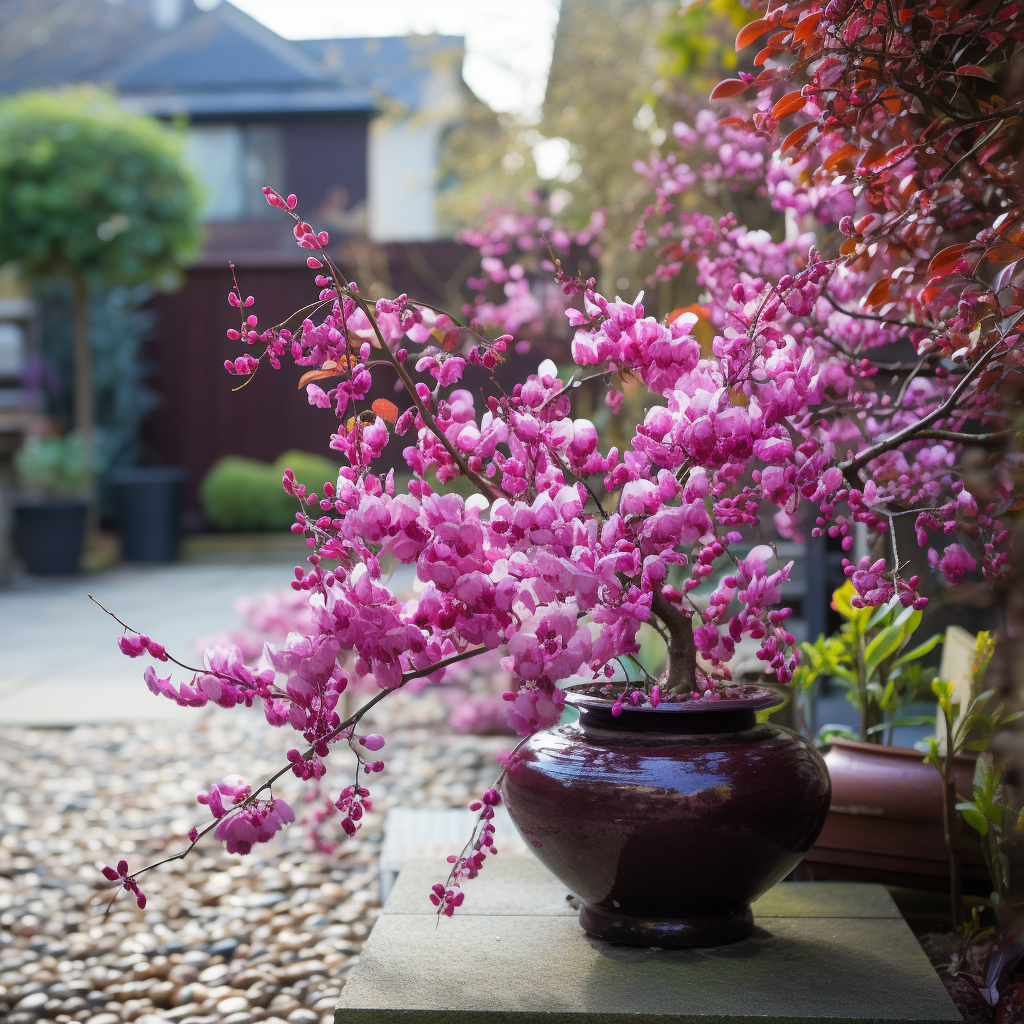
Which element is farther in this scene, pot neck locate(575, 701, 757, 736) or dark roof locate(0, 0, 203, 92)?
dark roof locate(0, 0, 203, 92)

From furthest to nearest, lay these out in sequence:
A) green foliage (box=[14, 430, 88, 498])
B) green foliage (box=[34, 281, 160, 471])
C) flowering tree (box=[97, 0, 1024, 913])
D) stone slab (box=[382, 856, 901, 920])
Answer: green foliage (box=[34, 281, 160, 471]) < green foliage (box=[14, 430, 88, 498]) < stone slab (box=[382, 856, 901, 920]) < flowering tree (box=[97, 0, 1024, 913])

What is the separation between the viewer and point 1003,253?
1224 millimetres

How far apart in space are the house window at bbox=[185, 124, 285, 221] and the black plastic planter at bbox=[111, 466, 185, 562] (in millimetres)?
8495

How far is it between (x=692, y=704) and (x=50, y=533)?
7.50 m

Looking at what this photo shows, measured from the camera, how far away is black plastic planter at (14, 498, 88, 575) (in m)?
7.91

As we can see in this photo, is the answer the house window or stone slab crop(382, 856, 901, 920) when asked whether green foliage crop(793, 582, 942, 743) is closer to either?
stone slab crop(382, 856, 901, 920)

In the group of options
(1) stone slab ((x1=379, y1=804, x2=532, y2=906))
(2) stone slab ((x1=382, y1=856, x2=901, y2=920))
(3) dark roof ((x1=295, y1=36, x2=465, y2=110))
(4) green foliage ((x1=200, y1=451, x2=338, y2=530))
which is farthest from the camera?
(3) dark roof ((x1=295, y1=36, x2=465, y2=110))

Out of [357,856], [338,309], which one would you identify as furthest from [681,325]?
[357,856]

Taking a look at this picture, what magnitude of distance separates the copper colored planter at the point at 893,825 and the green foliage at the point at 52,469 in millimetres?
7509

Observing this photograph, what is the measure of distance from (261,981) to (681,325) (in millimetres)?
1301

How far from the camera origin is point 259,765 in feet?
11.1

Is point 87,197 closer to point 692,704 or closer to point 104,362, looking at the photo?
point 104,362

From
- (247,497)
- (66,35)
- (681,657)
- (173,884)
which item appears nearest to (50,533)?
(247,497)

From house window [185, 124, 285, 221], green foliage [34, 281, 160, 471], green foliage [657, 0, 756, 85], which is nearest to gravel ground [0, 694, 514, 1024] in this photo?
green foliage [657, 0, 756, 85]
